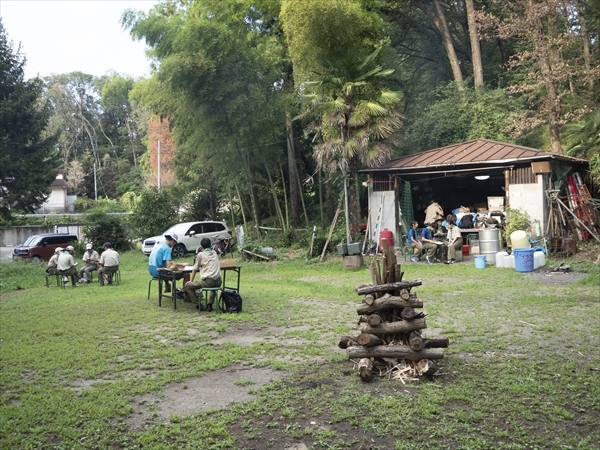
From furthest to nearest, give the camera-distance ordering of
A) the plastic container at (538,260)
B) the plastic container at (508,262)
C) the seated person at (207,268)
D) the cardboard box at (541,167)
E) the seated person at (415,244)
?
1. the seated person at (415,244)
2. the cardboard box at (541,167)
3. the plastic container at (508,262)
4. the plastic container at (538,260)
5. the seated person at (207,268)

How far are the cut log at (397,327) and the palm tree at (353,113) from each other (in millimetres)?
12823

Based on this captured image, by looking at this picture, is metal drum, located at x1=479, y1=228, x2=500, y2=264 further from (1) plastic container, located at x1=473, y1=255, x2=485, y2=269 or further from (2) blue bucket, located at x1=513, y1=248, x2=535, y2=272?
(2) blue bucket, located at x1=513, y1=248, x2=535, y2=272

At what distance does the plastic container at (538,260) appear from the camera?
14312mm

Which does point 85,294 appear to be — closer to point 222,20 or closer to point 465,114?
point 222,20

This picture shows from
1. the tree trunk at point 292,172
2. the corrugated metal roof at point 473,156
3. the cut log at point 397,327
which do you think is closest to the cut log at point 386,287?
the cut log at point 397,327

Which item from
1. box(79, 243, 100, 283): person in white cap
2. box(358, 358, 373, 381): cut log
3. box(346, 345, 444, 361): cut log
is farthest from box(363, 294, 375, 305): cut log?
box(79, 243, 100, 283): person in white cap

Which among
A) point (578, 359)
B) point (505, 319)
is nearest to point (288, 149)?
point (505, 319)

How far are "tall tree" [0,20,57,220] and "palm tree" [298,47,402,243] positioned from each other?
1369cm

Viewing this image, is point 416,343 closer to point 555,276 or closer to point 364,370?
point 364,370

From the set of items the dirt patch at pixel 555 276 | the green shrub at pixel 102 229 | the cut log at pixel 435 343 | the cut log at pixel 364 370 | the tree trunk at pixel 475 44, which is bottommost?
the cut log at pixel 364 370

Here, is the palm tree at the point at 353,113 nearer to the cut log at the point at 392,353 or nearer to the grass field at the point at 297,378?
the grass field at the point at 297,378

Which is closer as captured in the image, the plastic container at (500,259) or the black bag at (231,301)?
the black bag at (231,301)

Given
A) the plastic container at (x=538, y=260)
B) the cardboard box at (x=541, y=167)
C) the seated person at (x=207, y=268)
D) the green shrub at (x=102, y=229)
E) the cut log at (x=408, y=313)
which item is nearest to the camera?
the cut log at (x=408, y=313)

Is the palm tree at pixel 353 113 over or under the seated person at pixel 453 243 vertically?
over
